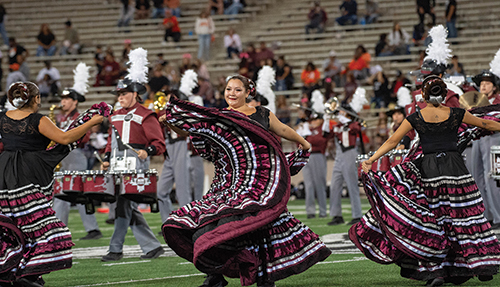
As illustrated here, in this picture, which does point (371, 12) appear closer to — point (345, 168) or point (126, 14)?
point (126, 14)

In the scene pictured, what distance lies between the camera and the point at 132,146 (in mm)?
8992

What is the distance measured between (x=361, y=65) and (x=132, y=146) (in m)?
13.2

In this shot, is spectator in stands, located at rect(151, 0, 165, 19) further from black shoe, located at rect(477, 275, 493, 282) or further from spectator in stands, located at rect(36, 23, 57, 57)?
black shoe, located at rect(477, 275, 493, 282)

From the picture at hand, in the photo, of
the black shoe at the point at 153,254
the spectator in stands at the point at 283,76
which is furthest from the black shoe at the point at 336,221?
the spectator in stands at the point at 283,76

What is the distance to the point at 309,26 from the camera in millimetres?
24500

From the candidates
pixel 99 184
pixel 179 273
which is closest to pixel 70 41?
pixel 99 184

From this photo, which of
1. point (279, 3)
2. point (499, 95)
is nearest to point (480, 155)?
point (499, 95)

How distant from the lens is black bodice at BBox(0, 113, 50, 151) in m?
6.90

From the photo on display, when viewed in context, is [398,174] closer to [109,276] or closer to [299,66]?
[109,276]

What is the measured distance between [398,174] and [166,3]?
70.4ft

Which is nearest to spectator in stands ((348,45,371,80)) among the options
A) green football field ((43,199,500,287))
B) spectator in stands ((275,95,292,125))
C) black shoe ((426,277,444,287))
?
spectator in stands ((275,95,292,125))

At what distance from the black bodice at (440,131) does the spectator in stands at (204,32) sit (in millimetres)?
18157

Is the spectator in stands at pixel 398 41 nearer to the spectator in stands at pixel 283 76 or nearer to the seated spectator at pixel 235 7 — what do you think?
the spectator in stands at pixel 283 76

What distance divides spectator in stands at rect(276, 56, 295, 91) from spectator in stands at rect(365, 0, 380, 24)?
3602mm
